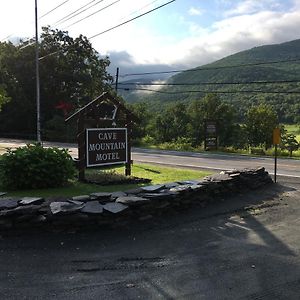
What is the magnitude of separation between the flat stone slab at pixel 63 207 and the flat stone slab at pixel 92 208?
85 mm

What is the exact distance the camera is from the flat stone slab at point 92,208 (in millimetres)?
6854

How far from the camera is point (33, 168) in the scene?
989 cm

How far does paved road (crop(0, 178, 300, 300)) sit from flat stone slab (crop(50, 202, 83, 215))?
33 centimetres

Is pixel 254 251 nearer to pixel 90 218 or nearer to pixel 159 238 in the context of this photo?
pixel 159 238

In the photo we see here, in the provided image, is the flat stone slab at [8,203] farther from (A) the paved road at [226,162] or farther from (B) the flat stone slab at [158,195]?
(A) the paved road at [226,162]

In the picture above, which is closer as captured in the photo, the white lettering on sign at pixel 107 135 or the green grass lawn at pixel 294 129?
the white lettering on sign at pixel 107 135

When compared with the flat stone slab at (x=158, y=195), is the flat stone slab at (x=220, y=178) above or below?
above

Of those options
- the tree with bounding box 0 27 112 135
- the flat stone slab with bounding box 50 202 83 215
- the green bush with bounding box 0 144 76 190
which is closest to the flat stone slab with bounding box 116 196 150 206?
the flat stone slab with bounding box 50 202 83 215

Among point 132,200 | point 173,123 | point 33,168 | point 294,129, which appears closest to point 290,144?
point 33,168

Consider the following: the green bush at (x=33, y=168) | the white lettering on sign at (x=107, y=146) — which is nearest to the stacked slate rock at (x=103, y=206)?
the green bush at (x=33, y=168)

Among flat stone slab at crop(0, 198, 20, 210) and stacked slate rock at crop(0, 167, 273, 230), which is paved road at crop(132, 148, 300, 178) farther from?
flat stone slab at crop(0, 198, 20, 210)

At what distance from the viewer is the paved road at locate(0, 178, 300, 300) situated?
15.4 ft

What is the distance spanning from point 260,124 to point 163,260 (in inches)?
1942

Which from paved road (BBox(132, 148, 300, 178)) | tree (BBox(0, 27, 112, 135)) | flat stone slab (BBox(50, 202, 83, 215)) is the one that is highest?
tree (BBox(0, 27, 112, 135))
